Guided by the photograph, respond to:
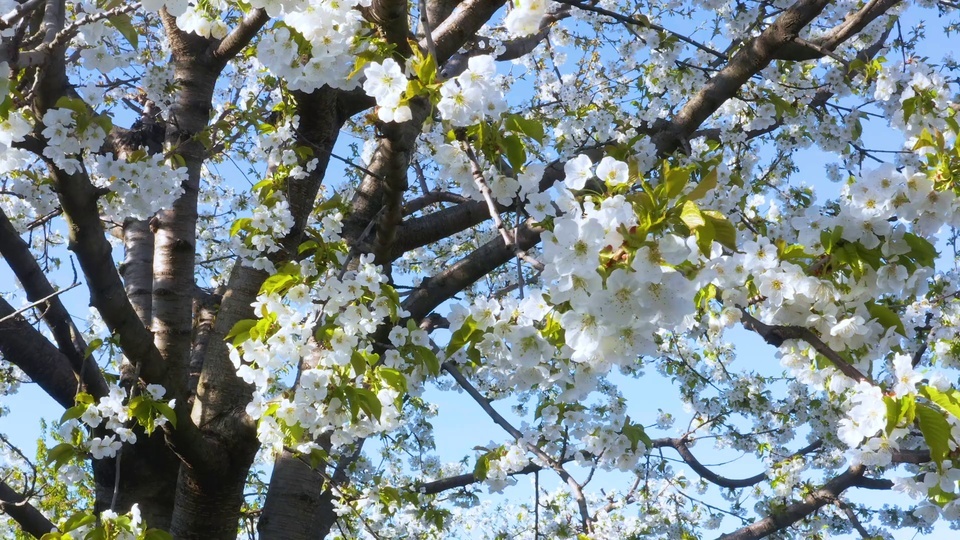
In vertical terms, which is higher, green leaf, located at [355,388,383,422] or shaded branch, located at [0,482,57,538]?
green leaf, located at [355,388,383,422]

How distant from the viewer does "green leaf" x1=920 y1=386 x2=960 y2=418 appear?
1.32m

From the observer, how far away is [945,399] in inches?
52.4

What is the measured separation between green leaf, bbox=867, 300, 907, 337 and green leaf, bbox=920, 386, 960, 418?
244 mm

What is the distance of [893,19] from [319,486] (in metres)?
3.61

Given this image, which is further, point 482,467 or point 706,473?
point 706,473

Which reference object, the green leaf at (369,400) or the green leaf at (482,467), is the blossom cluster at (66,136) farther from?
the green leaf at (482,467)

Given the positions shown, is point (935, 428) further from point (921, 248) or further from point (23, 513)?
point (23, 513)

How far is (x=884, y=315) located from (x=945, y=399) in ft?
0.95

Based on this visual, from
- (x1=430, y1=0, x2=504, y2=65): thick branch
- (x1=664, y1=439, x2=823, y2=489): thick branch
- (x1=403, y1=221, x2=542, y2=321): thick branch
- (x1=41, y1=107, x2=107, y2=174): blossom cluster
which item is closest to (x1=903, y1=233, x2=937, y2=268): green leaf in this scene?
(x1=430, y1=0, x2=504, y2=65): thick branch

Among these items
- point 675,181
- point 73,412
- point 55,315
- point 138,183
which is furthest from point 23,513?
point 675,181

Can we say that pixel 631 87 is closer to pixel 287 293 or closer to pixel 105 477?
pixel 287 293

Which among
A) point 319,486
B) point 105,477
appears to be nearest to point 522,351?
point 319,486

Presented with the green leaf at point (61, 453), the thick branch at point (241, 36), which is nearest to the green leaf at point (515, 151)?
the thick branch at point (241, 36)

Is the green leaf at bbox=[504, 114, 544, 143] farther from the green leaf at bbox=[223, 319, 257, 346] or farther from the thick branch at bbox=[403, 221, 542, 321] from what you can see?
the thick branch at bbox=[403, 221, 542, 321]
